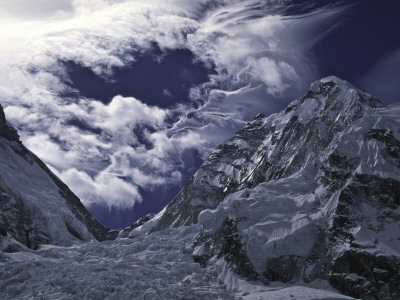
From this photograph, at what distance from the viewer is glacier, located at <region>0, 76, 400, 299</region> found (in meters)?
64.7

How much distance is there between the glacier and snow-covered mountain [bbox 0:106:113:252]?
0.31m

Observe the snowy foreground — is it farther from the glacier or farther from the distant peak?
the distant peak

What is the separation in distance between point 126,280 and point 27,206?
158 ft

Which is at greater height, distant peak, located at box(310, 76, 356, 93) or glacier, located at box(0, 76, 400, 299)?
distant peak, located at box(310, 76, 356, 93)

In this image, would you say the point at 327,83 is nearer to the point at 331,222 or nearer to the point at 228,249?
the point at 331,222

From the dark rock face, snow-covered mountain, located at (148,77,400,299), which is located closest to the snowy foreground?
the dark rock face

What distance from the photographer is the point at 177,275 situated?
74.7 meters

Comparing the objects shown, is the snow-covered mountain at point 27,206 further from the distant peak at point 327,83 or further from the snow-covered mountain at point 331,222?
the distant peak at point 327,83

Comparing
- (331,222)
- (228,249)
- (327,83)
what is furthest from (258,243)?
(327,83)

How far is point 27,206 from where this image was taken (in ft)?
345

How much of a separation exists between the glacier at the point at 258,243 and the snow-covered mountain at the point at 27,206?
0.31 meters

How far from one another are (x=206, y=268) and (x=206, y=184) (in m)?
107

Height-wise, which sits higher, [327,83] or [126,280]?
[327,83]

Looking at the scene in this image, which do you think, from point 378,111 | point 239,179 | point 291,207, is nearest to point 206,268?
point 291,207
